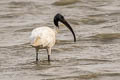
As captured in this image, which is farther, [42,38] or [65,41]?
[65,41]

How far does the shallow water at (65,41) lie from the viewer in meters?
9.98

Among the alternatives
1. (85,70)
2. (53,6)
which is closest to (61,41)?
(85,70)

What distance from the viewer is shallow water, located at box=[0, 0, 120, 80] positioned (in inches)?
393

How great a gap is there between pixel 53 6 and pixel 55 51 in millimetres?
6874

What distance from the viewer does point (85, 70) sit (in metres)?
10.1

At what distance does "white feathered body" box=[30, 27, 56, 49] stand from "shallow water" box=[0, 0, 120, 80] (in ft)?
1.34

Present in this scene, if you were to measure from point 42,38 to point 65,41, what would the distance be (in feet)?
9.55

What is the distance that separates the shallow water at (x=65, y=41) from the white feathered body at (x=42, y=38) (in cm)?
41

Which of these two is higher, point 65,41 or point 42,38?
point 42,38

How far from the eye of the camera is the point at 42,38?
10.9 meters

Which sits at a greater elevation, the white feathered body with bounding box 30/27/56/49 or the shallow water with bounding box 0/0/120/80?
the white feathered body with bounding box 30/27/56/49

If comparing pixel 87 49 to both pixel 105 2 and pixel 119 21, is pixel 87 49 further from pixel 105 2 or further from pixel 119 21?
pixel 105 2

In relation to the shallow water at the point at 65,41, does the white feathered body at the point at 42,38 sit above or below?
above

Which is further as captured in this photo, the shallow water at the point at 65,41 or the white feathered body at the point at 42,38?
the white feathered body at the point at 42,38
